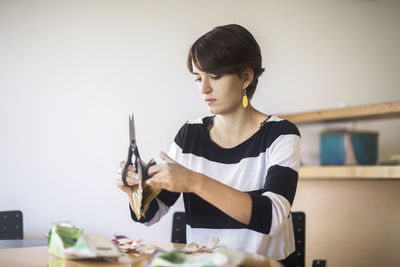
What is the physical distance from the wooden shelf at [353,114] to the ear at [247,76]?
3.63ft

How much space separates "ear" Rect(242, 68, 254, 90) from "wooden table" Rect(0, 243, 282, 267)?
671mm

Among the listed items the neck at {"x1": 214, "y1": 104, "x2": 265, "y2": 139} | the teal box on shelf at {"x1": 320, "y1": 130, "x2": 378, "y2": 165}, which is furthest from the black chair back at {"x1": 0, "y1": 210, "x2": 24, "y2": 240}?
the teal box on shelf at {"x1": 320, "y1": 130, "x2": 378, "y2": 165}

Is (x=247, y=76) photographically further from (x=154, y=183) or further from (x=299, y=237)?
(x=299, y=237)

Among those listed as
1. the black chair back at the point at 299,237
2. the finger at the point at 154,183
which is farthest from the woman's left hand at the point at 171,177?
the black chair back at the point at 299,237

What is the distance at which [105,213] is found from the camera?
2607 millimetres

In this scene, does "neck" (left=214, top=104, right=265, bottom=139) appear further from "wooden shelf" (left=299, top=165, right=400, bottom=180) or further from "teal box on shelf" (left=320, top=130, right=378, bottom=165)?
"teal box on shelf" (left=320, top=130, right=378, bottom=165)

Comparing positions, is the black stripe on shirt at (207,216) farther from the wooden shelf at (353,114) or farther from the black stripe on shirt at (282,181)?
the wooden shelf at (353,114)

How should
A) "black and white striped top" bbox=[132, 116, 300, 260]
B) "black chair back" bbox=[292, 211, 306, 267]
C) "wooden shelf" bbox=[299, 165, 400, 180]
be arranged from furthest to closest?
"wooden shelf" bbox=[299, 165, 400, 180], "black chair back" bbox=[292, 211, 306, 267], "black and white striped top" bbox=[132, 116, 300, 260]

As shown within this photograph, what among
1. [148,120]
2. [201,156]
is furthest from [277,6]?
[201,156]

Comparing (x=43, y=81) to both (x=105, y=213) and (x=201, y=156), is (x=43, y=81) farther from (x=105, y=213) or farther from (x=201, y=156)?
(x=201, y=156)

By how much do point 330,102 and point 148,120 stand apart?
136cm

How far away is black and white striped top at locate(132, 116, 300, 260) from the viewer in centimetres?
145

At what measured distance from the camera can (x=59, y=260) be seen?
1107 millimetres

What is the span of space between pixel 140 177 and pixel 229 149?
52 cm
